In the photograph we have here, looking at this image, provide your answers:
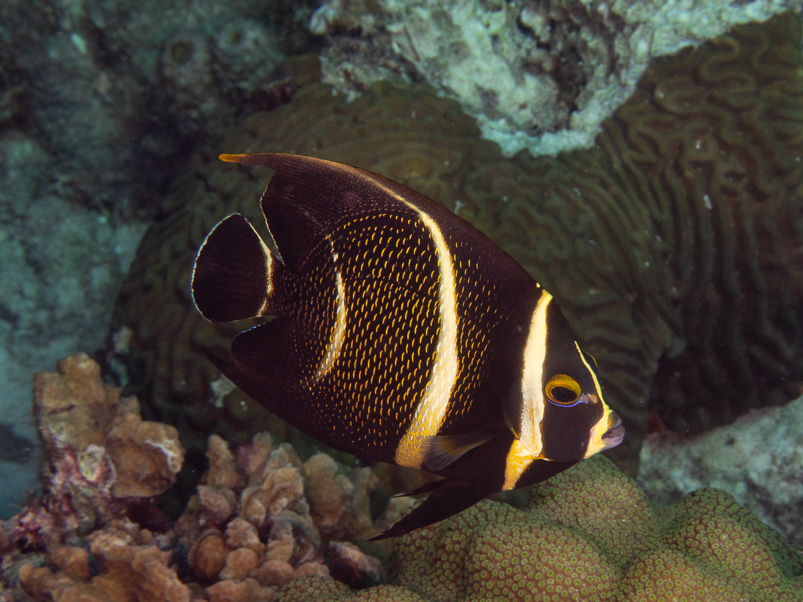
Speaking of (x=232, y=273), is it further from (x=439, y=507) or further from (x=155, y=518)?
(x=155, y=518)

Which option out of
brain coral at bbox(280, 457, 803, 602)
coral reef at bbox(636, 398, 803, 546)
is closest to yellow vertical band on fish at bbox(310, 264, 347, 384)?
brain coral at bbox(280, 457, 803, 602)

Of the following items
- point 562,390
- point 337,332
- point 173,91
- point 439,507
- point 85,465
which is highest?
point 173,91

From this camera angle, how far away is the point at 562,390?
136cm

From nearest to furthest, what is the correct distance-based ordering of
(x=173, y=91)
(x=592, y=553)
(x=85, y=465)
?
(x=592, y=553) < (x=85, y=465) < (x=173, y=91)

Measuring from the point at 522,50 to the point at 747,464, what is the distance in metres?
3.70

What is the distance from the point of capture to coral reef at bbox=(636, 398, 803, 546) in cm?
360

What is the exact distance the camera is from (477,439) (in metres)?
1.40

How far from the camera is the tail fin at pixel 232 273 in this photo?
142 centimetres

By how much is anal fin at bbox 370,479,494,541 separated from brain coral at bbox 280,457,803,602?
0.77 metres

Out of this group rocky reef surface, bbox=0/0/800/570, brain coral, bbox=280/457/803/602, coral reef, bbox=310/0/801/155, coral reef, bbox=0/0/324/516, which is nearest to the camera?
brain coral, bbox=280/457/803/602

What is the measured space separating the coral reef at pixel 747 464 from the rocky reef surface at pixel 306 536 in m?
1.37

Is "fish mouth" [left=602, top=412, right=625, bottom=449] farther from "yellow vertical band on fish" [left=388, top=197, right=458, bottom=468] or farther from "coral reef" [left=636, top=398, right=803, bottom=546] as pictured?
"coral reef" [left=636, top=398, right=803, bottom=546]

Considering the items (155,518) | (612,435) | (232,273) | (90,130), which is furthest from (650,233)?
(90,130)

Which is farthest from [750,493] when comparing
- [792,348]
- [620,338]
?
[620,338]
